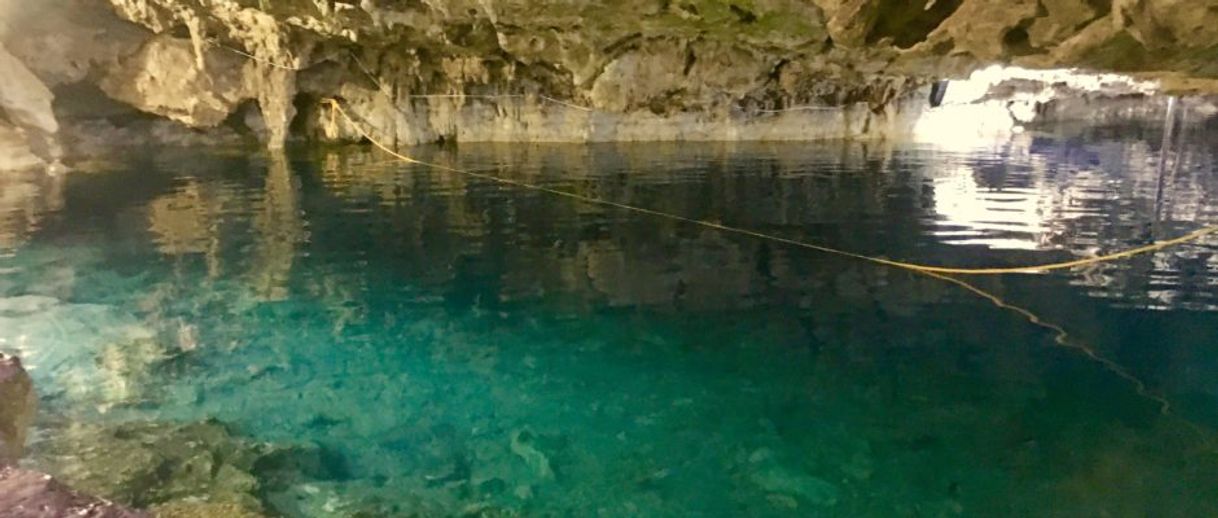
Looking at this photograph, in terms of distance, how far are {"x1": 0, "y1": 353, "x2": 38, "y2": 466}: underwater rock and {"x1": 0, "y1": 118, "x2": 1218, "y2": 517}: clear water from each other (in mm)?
425

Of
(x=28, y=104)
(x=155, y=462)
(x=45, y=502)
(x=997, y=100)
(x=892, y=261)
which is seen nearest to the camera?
(x=45, y=502)

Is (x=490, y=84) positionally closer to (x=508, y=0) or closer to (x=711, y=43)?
(x=711, y=43)

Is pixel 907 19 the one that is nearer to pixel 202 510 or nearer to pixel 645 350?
pixel 645 350

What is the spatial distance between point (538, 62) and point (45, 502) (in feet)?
60.0

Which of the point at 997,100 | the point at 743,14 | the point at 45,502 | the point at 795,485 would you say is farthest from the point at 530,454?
the point at 997,100

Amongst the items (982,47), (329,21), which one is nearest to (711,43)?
(329,21)

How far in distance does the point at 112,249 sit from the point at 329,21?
25.9 ft

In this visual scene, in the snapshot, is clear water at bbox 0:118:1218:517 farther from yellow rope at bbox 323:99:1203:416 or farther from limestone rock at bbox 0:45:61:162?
limestone rock at bbox 0:45:61:162

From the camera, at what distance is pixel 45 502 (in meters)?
3.23

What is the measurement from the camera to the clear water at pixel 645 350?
14.9 ft

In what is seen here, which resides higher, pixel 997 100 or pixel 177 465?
pixel 997 100

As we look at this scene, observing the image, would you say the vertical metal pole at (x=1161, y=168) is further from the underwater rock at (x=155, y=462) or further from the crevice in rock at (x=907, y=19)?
the underwater rock at (x=155, y=462)

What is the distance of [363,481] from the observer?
15.1 ft

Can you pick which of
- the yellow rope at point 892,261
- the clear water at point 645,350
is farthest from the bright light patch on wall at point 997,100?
the yellow rope at point 892,261
